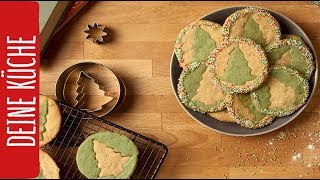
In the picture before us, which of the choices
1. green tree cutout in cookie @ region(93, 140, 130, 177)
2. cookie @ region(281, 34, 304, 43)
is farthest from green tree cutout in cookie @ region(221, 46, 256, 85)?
green tree cutout in cookie @ region(93, 140, 130, 177)

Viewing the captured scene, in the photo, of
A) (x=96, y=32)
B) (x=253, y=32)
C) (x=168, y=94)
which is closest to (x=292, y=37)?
(x=253, y=32)

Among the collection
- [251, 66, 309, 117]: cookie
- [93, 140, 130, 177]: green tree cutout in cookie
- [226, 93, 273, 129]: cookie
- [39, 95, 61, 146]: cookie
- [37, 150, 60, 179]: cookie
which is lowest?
[37, 150, 60, 179]: cookie

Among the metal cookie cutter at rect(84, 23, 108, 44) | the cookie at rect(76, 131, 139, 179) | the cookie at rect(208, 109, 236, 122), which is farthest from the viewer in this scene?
the metal cookie cutter at rect(84, 23, 108, 44)

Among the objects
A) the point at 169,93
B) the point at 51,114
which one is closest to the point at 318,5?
the point at 169,93

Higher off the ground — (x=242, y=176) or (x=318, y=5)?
(x=318, y=5)

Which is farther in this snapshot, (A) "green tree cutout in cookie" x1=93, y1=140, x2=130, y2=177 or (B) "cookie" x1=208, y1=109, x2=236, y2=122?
(B) "cookie" x1=208, y1=109, x2=236, y2=122

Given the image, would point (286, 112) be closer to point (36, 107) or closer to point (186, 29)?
point (186, 29)

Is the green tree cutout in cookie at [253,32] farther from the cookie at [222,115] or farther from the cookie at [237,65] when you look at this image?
the cookie at [222,115]

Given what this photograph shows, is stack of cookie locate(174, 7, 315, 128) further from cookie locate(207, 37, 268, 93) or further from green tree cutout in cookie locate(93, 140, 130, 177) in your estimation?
green tree cutout in cookie locate(93, 140, 130, 177)
